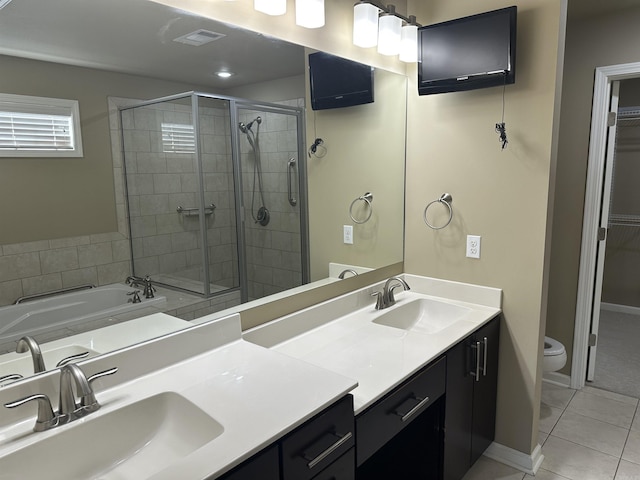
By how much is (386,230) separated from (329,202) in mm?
443

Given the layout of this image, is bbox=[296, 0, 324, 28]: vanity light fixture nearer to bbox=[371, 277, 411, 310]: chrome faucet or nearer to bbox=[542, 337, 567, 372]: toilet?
bbox=[371, 277, 411, 310]: chrome faucet

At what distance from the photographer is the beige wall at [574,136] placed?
2.80 meters

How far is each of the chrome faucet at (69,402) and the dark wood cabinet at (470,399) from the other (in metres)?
1.29

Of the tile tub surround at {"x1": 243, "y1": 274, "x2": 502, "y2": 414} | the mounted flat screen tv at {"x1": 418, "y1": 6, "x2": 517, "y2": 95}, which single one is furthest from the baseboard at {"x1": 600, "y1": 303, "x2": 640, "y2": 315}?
the mounted flat screen tv at {"x1": 418, "y1": 6, "x2": 517, "y2": 95}

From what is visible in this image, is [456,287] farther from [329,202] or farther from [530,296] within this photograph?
[329,202]

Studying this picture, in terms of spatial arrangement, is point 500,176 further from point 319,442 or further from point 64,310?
point 64,310

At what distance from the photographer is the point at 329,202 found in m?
2.19

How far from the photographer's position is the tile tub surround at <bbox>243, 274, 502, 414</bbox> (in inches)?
60.5

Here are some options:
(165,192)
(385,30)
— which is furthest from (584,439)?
(165,192)

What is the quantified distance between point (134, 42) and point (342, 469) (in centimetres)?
142

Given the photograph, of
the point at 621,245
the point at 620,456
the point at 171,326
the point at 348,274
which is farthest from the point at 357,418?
the point at 621,245

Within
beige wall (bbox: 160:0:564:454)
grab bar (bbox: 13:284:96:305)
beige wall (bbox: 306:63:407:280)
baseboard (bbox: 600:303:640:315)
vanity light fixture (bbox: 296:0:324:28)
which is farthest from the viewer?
baseboard (bbox: 600:303:640:315)

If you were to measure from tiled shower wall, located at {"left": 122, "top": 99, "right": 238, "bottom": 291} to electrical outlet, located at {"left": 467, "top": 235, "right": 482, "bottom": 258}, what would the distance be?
48.6 inches

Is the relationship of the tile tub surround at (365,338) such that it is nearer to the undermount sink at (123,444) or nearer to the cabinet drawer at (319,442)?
the cabinet drawer at (319,442)
